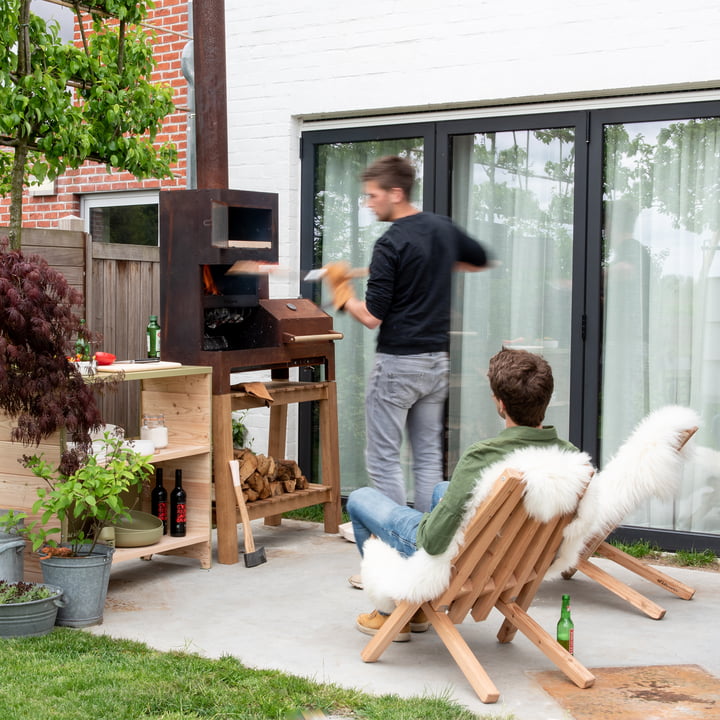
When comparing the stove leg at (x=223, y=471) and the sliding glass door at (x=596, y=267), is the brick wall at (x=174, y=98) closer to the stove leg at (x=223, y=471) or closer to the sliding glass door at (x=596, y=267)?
the sliding glass door at (x=596, y=267)

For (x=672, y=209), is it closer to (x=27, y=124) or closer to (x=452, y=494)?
(x=452, y=494)

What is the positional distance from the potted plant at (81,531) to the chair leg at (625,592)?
2.06m

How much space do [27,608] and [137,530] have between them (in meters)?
1.02

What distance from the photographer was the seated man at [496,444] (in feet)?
Answer: 11.9

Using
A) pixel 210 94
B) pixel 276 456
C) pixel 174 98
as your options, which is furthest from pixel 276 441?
pixel 174 98

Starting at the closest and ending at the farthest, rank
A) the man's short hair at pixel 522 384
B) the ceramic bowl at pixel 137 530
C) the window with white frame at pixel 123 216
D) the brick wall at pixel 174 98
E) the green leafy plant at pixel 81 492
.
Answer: the man's short hair at pixel 522 384
the green leafy plant at pixel 81 492
the ceramic bowl at pixel 137 530
the brick wall at pixel 174 98
the window with white frame at pixel 123 216

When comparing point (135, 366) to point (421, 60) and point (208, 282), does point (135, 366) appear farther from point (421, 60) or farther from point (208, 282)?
point (421, 60)

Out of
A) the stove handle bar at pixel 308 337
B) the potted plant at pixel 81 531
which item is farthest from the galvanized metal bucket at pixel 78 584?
the stove handle bar at pixel 308 337

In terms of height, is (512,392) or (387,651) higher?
(512,392)

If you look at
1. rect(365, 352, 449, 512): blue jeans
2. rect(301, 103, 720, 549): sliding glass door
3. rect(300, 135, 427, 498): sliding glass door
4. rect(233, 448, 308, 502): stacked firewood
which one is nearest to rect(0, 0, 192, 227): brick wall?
rect(300, 135, 427, 498): sliding glass door

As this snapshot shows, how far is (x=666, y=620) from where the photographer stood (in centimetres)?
470

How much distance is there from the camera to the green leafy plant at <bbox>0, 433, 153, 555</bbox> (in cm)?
444

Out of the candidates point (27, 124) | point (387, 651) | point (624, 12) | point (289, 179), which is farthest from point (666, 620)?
point (27, 124)

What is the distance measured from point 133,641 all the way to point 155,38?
→ 569 centimetres
